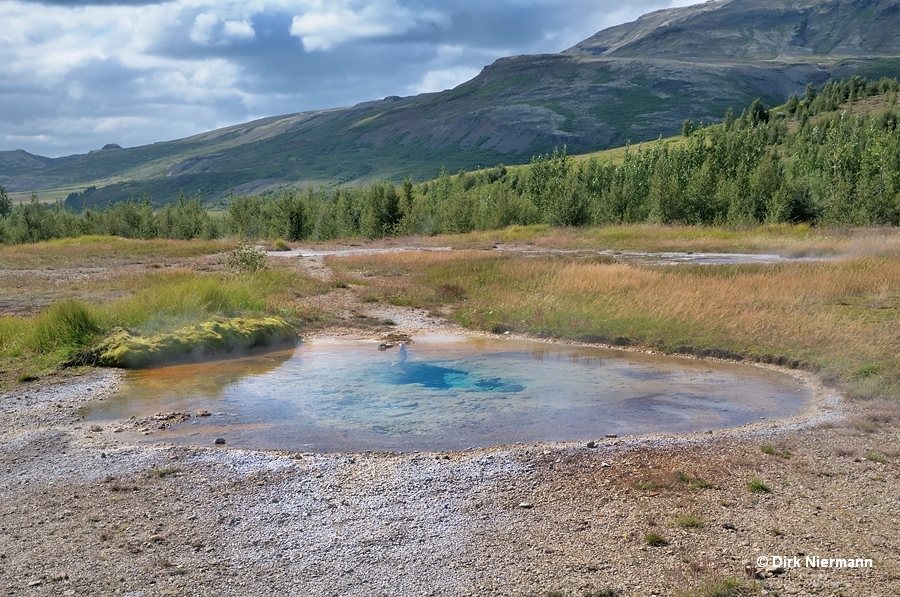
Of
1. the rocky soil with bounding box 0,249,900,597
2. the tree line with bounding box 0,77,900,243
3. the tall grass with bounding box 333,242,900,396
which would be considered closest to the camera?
the rocky soil with bounding box 0,249,900,597

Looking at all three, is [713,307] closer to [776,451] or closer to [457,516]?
[776,451]

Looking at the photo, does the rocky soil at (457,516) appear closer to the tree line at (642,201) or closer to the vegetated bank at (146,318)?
the vegetated bank at (146,318)

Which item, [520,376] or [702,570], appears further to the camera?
[520,376]

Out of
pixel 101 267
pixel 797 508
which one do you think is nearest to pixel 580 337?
pixel 797 508

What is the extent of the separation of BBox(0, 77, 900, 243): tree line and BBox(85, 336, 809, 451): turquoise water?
50.2m

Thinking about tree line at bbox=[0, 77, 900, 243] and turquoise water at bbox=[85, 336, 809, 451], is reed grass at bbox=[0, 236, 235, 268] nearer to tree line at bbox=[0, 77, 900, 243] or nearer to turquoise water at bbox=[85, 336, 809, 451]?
tree line at bbox=[0, 77, 900, 243]

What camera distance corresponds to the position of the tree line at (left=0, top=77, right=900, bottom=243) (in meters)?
63.2

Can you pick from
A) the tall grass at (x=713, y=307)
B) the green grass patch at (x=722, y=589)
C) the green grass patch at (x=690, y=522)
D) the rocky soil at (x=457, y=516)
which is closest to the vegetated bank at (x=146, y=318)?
the tall grass at (x=713, y=307)

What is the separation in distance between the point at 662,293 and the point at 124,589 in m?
21.4

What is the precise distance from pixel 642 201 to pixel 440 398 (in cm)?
7391

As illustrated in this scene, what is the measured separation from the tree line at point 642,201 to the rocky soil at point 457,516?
5643 centimetres

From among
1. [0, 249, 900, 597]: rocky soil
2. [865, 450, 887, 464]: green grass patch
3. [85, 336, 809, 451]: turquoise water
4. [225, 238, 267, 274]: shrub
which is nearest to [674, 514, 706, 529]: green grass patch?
[0, 249, 900, 597]: rocky soil

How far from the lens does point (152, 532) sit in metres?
7.77

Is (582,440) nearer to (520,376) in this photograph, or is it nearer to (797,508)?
(797,508)
